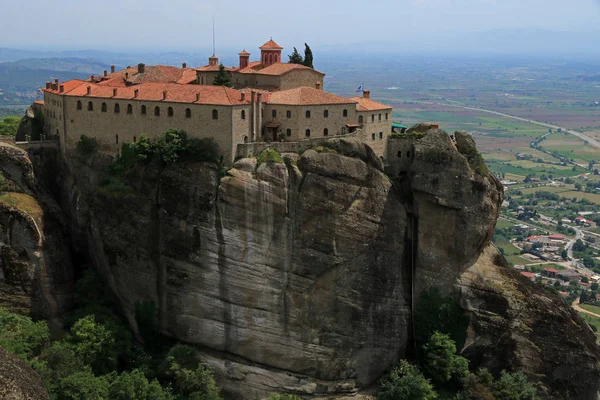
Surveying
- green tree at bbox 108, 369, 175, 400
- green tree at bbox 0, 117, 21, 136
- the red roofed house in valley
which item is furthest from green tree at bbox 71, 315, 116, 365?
green tree at bbox 0, 117, 21, 136

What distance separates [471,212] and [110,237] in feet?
90.8

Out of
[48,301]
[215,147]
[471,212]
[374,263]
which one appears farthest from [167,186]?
[471,212]

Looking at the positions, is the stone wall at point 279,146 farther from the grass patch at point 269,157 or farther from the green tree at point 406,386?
the green tree at point 406,386

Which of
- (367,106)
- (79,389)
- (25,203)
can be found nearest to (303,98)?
(367,106)

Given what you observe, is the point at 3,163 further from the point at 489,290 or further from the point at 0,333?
the point at 489,290

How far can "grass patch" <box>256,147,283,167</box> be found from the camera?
50.8 m

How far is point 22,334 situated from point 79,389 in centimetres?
708

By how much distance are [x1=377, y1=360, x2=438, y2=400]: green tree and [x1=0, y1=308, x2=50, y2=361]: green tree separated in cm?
2474

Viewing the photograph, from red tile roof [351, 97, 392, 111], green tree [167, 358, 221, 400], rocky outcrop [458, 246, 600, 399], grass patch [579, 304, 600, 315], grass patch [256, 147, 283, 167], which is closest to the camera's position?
green tree [167, 358, 221, 400]

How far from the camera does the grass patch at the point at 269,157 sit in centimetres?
5078

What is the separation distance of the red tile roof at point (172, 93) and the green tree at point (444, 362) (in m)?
23.1

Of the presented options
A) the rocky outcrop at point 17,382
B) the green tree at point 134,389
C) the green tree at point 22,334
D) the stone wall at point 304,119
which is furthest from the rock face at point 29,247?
the stone wall at point 304,119

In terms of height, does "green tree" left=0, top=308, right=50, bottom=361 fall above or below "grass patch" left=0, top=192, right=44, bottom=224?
below

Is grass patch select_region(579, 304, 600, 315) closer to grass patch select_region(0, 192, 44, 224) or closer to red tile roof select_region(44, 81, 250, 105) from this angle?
red tile roof select_region(44, 81, 250, 105)
